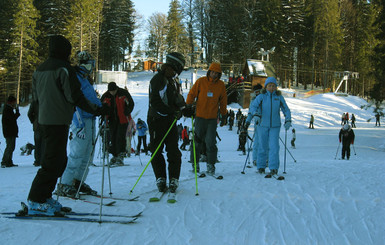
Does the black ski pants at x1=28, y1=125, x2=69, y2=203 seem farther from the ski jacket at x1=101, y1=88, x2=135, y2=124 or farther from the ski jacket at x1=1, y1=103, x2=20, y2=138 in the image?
the ski jacket at x1=1, y1=103, x2=20, y2=138

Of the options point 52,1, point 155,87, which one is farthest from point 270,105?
point 52,1

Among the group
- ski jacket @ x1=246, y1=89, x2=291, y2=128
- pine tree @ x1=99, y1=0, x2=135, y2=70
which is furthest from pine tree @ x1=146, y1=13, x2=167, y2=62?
ski jacket @ x1=246, y1=89, x2=291, y2=128

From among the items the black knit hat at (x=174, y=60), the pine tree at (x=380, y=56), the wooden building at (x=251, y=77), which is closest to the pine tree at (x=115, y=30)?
the wooden building at (x=251, y=77)

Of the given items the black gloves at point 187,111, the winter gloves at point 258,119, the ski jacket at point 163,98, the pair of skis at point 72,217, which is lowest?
the pair of skis at point 72,217

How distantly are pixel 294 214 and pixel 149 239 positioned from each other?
6.65ft

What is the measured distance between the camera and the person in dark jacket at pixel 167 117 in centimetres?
474

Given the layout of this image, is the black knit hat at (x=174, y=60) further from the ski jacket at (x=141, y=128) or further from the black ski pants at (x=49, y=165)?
the ski jacket at (x=141, y=128)

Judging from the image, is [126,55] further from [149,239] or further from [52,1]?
[149,239]

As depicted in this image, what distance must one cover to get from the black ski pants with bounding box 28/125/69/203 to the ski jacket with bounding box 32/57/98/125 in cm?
10

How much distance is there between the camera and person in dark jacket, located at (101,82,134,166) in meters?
8.38

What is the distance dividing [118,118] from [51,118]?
4.97 m

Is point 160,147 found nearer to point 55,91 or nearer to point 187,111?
point 187,111

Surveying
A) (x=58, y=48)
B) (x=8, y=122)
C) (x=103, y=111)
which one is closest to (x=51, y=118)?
(x=103, y=111)

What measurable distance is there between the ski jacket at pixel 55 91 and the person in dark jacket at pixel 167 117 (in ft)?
4.44
